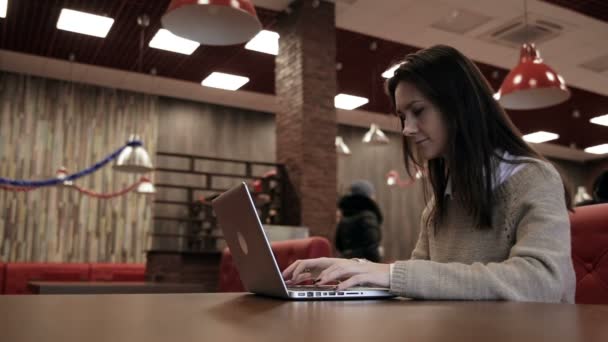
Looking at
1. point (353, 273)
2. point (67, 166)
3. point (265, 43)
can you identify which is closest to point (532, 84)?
point (353, 273)

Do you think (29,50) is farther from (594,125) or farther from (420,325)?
(594,125)

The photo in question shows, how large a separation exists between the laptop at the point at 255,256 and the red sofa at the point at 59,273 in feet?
23.2

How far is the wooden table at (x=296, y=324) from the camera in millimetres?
557

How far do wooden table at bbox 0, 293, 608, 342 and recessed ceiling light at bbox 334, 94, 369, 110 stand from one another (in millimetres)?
9767

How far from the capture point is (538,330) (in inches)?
23.7

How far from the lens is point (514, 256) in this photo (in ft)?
3.97

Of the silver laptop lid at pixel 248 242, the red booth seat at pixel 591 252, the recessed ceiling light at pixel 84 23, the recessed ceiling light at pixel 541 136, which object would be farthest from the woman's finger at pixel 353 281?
the recessed ceiling light at pixel 541 136

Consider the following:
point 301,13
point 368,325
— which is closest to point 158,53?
point 301,13

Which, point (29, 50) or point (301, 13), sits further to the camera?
point (29, 50)

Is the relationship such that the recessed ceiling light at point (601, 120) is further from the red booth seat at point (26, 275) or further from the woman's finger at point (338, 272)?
the woman's finger at point (338, 272)

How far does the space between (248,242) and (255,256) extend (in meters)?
0.04

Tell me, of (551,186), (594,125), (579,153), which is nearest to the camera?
(551,186)

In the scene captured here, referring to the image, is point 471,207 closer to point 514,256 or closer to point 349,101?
point 514,256

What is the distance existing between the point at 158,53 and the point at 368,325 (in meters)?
8.54
